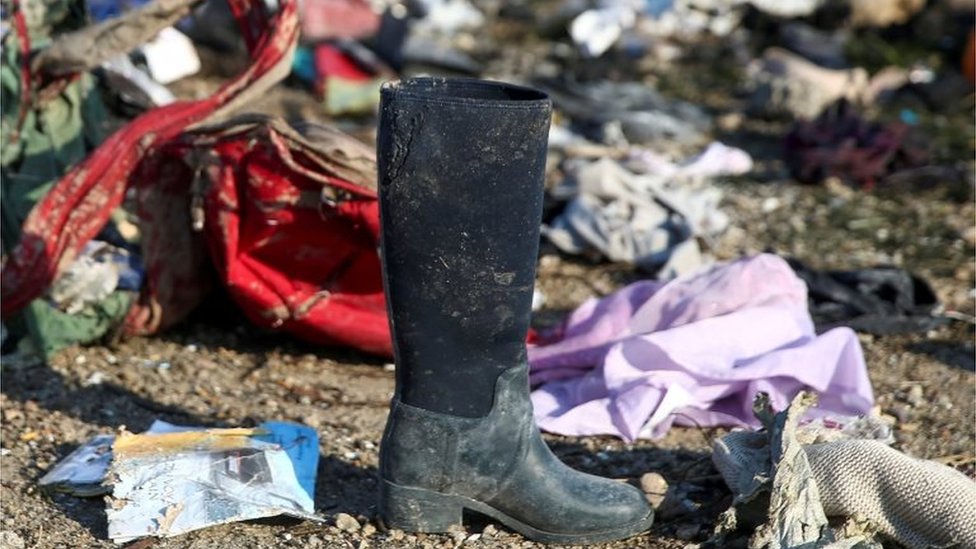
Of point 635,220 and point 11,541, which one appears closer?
point 11,541

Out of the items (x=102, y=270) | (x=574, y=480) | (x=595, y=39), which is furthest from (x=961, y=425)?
(x=595, y=39)

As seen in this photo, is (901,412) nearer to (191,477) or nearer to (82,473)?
(191,477)

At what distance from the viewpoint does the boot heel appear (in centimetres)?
247

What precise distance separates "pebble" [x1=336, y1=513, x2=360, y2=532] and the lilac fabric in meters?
0.64

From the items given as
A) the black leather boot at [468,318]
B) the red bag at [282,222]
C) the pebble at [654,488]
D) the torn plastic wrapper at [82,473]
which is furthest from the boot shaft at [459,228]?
the red bag at [282,222]

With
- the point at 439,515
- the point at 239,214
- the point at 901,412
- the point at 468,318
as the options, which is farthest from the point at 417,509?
the point at 901,412

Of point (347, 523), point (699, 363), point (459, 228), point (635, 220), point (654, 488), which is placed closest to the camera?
point (459, 228)

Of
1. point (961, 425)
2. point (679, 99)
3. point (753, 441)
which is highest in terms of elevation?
point (753, 441)

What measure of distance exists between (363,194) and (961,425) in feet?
4.88

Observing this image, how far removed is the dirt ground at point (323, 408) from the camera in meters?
2.55

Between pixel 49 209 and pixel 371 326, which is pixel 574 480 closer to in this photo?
pixel 371 326

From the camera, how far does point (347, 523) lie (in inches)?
101

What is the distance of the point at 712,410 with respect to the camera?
3.19 m

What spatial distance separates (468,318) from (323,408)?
94cm
